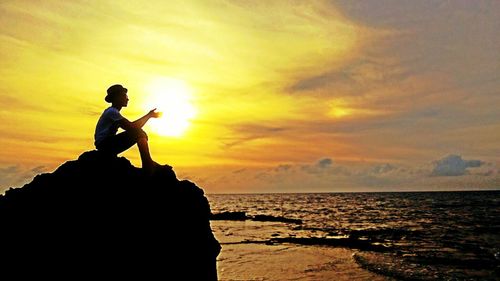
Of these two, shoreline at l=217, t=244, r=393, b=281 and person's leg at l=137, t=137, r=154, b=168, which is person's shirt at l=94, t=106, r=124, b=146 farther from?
shoreline at l=217, t=244, r=393, b=281

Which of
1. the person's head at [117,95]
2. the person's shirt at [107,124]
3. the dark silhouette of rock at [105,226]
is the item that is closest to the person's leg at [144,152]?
the dark silhouette of rock at [105,226]

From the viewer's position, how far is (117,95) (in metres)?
10.1

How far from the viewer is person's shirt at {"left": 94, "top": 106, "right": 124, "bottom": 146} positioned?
979 cm

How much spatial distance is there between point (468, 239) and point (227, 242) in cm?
2227

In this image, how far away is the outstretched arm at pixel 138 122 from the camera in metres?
9.80

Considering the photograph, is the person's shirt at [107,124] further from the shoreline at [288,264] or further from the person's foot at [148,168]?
the shoreline at [288,264]

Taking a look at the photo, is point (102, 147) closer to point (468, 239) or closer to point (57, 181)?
point (57, 181)

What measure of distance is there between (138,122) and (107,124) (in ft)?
2.54

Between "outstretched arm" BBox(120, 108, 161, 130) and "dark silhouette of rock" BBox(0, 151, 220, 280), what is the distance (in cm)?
116

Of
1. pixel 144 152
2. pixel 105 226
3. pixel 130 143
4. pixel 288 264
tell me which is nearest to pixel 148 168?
pixel 144 152

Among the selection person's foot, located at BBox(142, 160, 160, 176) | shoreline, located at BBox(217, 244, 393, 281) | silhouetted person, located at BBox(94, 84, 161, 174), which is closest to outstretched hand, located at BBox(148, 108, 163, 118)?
silhouetted person, located at BBox(94, 84, 161, 174)

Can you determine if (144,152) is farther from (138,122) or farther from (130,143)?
(138,122)

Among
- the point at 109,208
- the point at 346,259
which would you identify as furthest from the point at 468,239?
the point at 109,208

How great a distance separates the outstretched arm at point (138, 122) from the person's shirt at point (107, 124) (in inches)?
6.1
